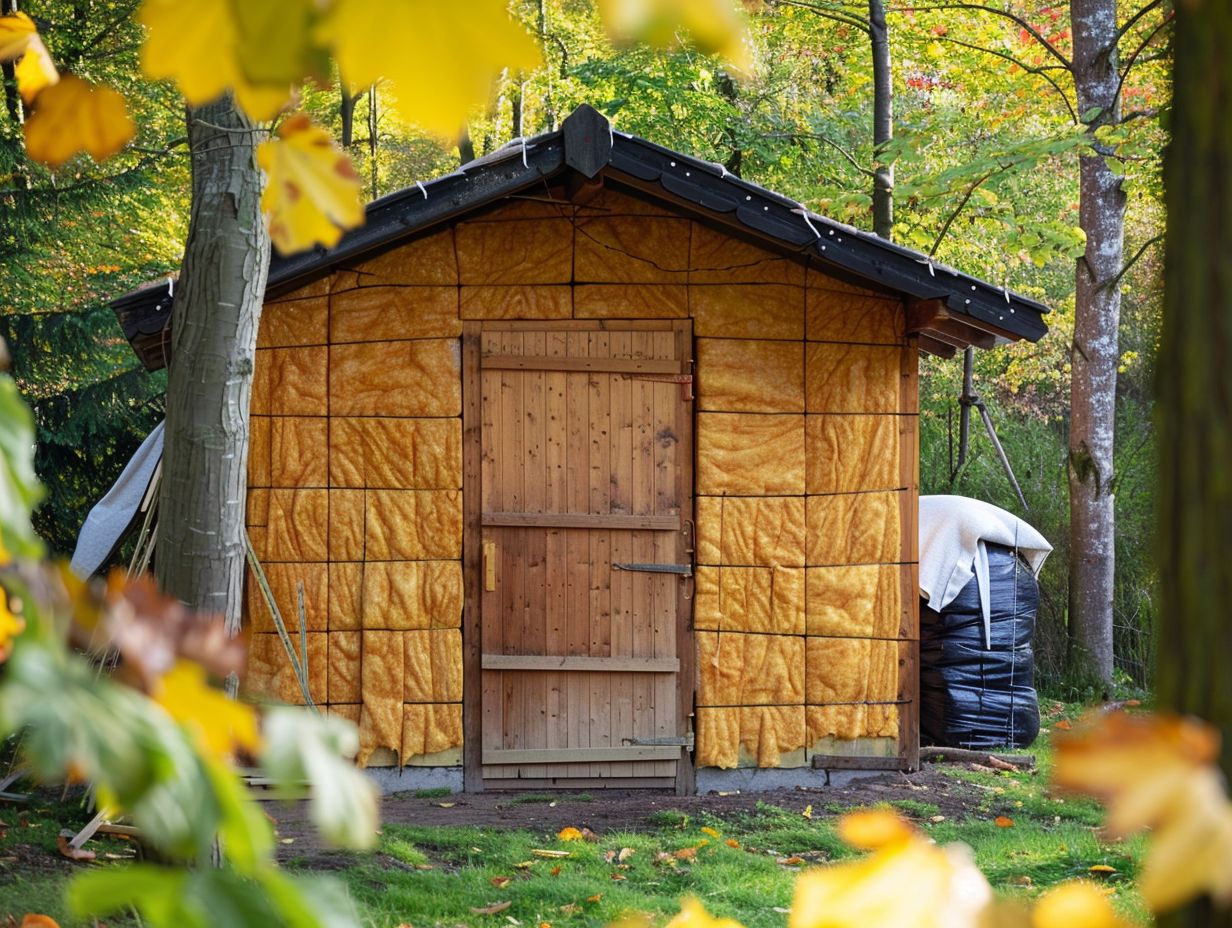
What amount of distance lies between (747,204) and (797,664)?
264cm

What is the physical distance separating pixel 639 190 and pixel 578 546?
6.70 feet

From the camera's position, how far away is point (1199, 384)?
0.68 m

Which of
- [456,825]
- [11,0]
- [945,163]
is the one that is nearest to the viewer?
[11,0]

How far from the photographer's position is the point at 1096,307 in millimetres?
10102

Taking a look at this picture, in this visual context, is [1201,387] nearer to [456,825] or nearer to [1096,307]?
[456,825]

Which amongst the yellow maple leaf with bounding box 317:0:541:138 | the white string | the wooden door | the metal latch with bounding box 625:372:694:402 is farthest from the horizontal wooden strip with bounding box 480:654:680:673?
the yellow maple leaf with bounding box 317:0:541:138

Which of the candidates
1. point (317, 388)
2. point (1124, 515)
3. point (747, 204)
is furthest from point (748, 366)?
point (1124, 515)

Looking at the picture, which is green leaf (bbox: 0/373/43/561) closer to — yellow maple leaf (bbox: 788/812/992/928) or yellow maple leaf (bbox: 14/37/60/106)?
yellow maple leaf (bbox: 788/812/992/928)

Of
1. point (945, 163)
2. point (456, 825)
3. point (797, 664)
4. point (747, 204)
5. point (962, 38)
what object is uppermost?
point (962, 38)

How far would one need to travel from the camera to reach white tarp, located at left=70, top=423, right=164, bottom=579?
23.0 ft

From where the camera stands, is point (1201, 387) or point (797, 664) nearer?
point (1201, 387)

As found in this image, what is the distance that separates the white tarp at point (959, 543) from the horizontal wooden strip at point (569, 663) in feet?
6.95

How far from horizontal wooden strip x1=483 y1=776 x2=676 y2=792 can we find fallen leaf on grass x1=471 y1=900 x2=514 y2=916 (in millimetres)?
2119

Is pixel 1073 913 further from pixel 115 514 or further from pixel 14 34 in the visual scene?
pixel 115 514
